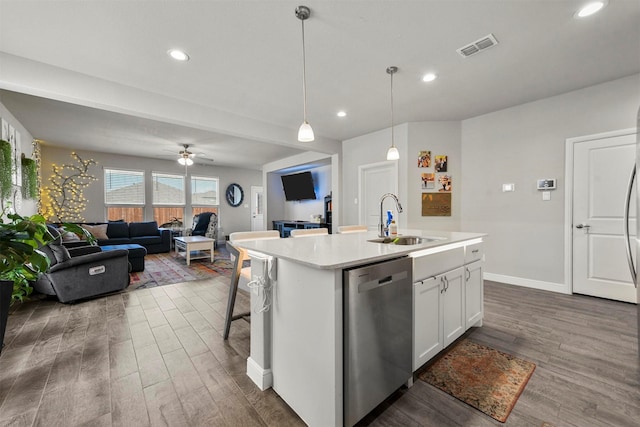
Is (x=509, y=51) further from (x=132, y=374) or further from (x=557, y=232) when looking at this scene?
(x=132, y=374)

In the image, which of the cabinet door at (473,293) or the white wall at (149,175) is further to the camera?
the white wall at (149,175)

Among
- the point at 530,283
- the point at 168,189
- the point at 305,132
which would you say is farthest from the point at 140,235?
the point at 530,283

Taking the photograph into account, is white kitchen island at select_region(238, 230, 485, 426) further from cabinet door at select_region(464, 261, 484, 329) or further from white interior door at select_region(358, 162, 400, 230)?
white interior door at select_region(358, 162, 400, 230)

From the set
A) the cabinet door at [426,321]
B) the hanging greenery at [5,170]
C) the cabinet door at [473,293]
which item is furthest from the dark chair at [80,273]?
the cabinet door at [473,293]

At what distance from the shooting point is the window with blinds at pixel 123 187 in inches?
269

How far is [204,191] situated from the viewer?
333 inches

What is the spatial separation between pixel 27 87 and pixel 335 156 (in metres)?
4.34

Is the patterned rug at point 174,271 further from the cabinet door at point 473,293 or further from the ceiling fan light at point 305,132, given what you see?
the cabinet door at point 473,293

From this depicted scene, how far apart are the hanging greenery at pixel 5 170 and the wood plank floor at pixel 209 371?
4.84 feet

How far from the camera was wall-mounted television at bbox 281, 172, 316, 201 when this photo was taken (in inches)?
302

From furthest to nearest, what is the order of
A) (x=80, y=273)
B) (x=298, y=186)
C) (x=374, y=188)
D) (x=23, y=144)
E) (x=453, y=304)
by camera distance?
(x=298, y=186)
(x=374, y=188)
(x=23, y=144)
(x=80, y=273)
(x=453, y=304)

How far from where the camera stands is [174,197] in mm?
7883

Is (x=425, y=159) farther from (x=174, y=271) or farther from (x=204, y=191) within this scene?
(x=204, y=191)

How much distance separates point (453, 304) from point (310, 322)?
127cm
